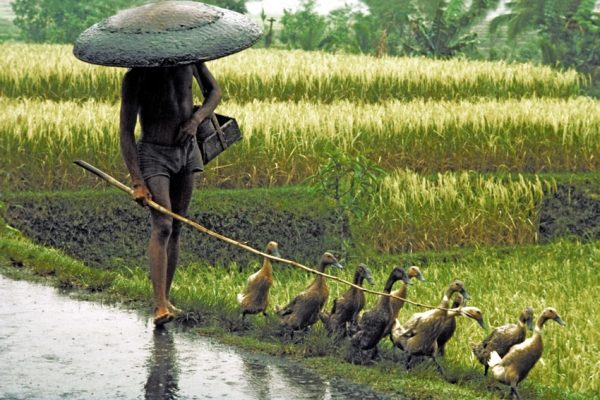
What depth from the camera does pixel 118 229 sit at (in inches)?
500

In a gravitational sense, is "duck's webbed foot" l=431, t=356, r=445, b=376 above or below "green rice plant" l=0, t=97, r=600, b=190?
below

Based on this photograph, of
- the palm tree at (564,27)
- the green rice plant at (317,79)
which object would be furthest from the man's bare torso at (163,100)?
the palm tree at (564,27)

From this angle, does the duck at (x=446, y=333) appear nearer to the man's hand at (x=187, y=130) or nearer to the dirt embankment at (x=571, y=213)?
the man's hand at (x=187, y=130)

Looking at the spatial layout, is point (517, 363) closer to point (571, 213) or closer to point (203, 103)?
point (203, 103)

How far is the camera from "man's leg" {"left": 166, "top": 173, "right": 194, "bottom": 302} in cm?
930

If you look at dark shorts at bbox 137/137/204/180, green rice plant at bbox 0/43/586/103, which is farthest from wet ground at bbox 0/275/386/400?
green rice plant at bbox 0/43/586/103

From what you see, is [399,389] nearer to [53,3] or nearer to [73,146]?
[73,146]

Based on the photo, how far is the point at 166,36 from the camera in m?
8.52

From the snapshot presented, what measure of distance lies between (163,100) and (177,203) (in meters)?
0.76

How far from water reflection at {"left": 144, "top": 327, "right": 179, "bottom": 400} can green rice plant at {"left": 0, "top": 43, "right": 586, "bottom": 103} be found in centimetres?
1183

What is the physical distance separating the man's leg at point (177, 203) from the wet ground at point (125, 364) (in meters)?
0.43

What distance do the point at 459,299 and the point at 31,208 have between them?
5.67m

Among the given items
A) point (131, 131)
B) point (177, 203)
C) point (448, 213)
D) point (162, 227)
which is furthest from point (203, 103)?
point (448, 213)

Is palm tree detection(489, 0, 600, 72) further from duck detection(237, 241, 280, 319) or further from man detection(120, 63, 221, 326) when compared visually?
man detection(120, 63, 221, 326)
